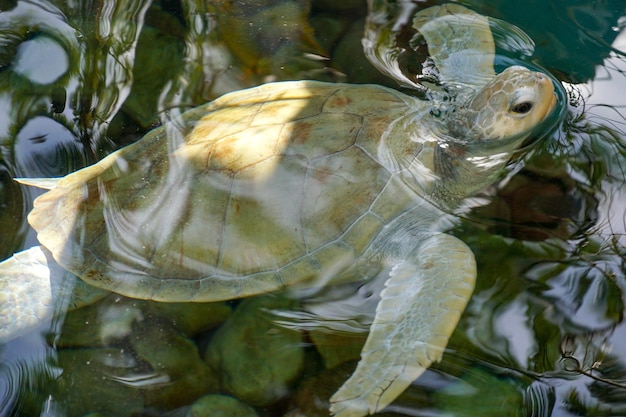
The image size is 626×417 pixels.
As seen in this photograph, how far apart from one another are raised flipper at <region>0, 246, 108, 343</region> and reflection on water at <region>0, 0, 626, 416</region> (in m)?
0.08

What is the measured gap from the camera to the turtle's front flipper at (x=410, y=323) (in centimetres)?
223

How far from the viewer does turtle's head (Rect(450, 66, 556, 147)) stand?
114 inches

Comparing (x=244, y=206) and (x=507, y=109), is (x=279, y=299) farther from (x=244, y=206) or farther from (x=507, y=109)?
(x=507, y=109)

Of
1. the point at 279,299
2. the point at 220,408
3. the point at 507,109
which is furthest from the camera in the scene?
the point at 507,109

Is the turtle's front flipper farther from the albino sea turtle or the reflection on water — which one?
the reflection on water

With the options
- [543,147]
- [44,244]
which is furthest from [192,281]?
[543,147]

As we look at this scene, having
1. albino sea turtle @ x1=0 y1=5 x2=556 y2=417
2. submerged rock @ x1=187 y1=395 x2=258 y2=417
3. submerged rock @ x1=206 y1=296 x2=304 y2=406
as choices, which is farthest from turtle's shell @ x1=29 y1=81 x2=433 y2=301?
submerged rock @ x1=187 y1=395 x2=258 y2=417

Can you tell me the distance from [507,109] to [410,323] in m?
1.30

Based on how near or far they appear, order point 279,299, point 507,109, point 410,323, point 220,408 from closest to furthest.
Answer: point 410,323, point 220,408, point 279,299, point 507,109

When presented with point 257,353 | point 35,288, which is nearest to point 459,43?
point 257,353

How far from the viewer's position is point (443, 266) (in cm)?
259

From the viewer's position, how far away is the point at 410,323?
243 cm

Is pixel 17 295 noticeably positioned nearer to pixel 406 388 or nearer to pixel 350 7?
pixel 406 388

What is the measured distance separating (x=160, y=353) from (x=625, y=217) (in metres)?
2.42
